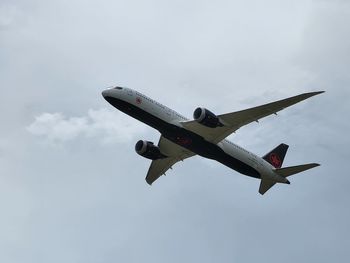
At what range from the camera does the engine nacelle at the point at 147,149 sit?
71.2 m

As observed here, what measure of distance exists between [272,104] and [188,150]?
13.2 metres

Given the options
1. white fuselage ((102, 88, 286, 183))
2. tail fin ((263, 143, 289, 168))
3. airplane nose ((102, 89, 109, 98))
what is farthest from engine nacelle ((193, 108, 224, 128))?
tail fin ((263, 143, 289, 168))

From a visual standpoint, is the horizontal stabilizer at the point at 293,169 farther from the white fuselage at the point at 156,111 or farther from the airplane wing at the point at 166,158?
the airplane wing at the point at 166,158

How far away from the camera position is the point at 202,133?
2591 inches

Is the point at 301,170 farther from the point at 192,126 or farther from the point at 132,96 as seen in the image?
the point at 132,96

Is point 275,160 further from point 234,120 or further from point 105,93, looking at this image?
point 105,93

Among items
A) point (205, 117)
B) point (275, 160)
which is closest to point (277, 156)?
point (275, 160)

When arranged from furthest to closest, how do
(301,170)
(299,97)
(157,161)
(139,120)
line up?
(157,161) < (301,170) < (139,120) < (299,97)

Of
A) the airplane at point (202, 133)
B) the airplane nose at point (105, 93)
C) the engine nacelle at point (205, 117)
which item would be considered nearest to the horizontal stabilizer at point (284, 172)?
the airplane at point (202, 133)

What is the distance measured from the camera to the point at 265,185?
73.6 meters

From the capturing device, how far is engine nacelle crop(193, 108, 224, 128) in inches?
Result: 2465

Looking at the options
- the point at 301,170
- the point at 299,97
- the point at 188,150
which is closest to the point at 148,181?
Answer: the point at 188,150

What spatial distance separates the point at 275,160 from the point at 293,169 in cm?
756

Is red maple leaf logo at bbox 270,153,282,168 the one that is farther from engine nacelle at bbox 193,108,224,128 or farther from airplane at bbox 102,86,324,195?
engine nacelle at bbox 193,108,224,128
